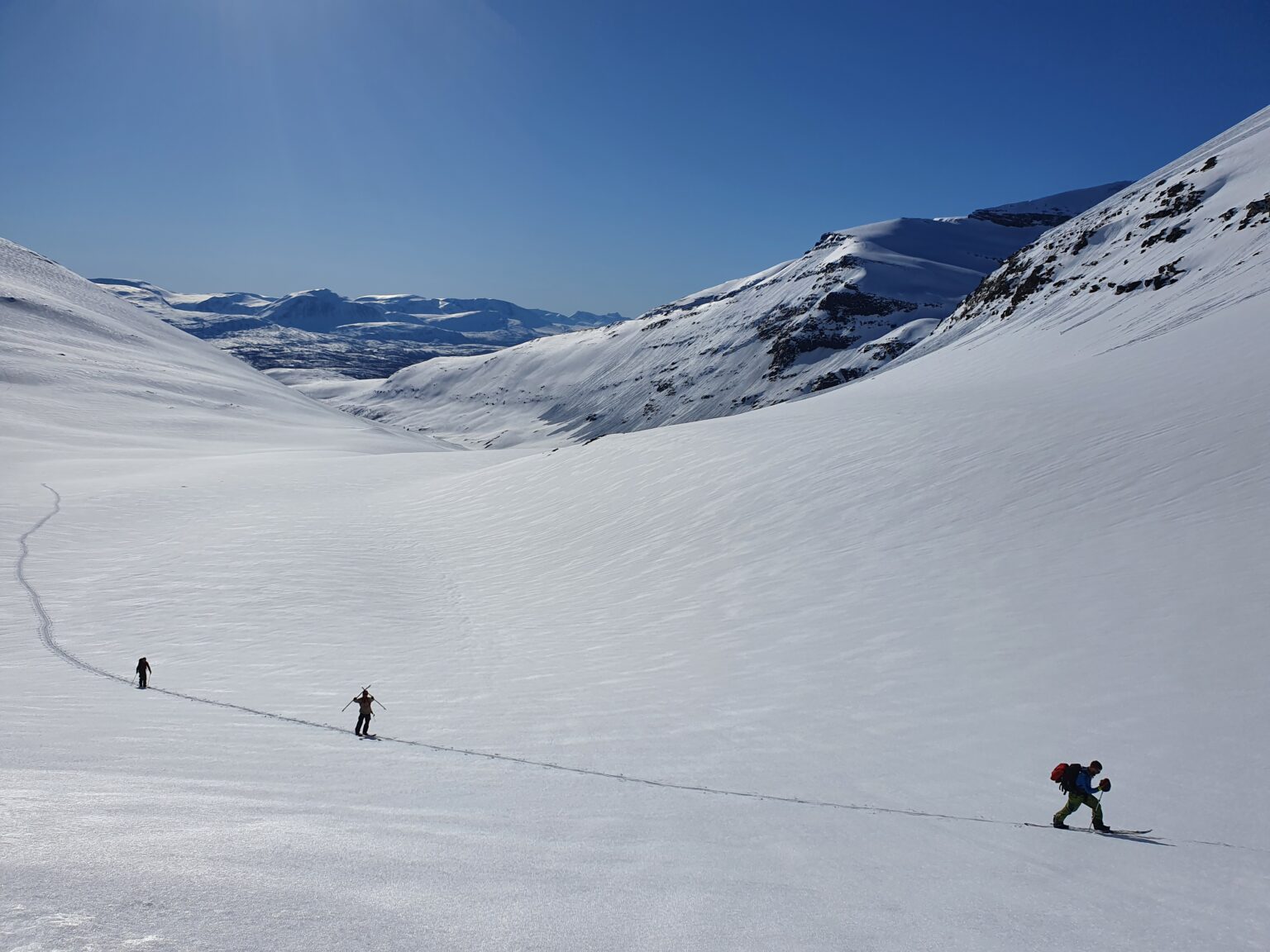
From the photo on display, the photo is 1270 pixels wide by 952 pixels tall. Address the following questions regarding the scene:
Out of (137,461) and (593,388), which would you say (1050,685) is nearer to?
(137,461)

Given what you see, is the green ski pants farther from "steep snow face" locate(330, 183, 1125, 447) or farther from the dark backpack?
"steep snow face" locate(330, 183, 1125, 447)

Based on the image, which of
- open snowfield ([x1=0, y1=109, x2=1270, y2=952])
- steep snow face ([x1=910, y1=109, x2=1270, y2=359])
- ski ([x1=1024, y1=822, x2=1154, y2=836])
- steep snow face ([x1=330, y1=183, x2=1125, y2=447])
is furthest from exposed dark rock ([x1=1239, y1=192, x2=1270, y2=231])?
steep snow face ([x1=330, y1=183, x2=1125, y2=447])

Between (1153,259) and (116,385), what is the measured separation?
3753 inches

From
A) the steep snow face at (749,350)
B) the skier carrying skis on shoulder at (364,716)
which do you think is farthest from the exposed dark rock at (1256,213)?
the steep snow face at (749,350)

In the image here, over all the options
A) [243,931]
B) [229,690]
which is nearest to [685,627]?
[229,690]

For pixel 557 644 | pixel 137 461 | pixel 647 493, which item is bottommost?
pixel 557 644

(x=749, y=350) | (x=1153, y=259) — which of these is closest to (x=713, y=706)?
(x=1153, y=259)

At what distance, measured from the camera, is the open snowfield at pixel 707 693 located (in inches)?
199

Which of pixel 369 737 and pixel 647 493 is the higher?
pixel 647 493

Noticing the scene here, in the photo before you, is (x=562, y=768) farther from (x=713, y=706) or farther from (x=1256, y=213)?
(x=1256, y=213)

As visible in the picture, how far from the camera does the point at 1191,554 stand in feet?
41.8

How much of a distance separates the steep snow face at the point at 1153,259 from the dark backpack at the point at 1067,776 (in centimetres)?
2469

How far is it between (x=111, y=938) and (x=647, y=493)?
75.0 ft

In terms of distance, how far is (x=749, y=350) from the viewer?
14425 centimetres
